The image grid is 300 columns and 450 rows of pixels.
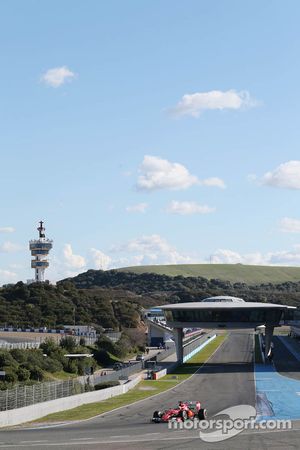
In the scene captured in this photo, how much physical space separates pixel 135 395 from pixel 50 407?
1747 cm

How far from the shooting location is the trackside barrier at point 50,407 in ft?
151

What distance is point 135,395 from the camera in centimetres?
6925

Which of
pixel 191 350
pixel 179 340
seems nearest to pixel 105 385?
pixel 179 340

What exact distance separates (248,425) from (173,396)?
89.9 feet

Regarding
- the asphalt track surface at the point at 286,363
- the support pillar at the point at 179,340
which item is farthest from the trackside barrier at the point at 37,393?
the support pillar at the point at 179,340

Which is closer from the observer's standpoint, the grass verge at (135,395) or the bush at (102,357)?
the grass verge at (135,395)

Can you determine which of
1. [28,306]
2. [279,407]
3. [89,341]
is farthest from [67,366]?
[28,306]

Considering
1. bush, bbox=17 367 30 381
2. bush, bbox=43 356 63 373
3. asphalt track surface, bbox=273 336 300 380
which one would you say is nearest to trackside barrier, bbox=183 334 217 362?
asphalt track surface, bbox=273 336 300 380

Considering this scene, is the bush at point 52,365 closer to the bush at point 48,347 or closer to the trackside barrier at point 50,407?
the bush at point 48,347

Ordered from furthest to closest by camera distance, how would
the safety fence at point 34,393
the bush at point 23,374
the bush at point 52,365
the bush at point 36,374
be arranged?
the bush at point 52,365
the bush at point 36,374
the bush at point 23,374
the safety fence at point 34,393

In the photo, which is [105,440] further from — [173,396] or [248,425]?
[173,396]

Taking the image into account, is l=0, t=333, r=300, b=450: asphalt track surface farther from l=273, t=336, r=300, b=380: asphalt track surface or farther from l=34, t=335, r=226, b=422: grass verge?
l=273, t=336, r=300, b=380: asphalt track surface

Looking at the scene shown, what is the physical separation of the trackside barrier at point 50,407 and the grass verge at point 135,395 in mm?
492

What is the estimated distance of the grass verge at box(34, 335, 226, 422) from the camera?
5188cm
